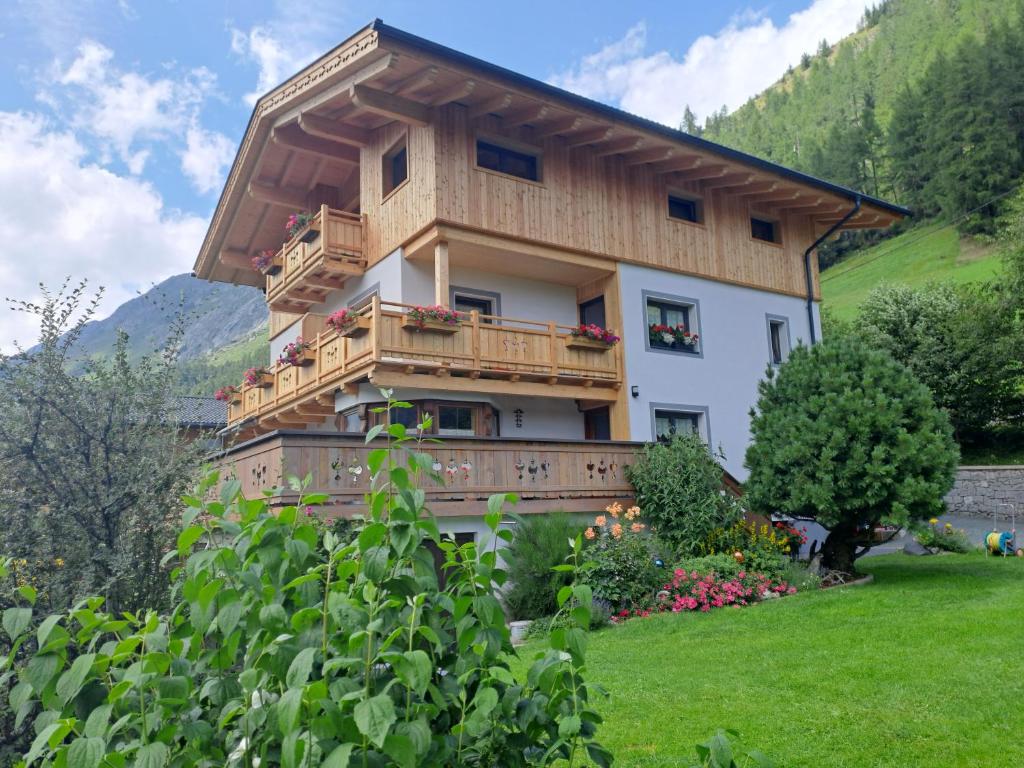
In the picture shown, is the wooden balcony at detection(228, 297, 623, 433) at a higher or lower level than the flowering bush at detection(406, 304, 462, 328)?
lower

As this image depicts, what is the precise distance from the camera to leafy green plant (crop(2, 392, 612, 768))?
1.90 meters

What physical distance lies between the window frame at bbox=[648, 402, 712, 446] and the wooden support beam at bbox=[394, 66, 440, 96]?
8.55 m

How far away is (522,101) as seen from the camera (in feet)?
50.0

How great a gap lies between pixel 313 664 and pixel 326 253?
16051 millimetres

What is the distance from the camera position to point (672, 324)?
62.3ft

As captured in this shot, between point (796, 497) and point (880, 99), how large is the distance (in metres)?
113

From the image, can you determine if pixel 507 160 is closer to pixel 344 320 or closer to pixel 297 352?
pixel 344 320

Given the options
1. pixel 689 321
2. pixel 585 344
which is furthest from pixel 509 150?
pixel 689 321

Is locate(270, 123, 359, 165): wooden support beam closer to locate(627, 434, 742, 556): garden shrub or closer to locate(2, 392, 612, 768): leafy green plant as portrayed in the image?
locate(627, 434, 742, 556): garden shrub

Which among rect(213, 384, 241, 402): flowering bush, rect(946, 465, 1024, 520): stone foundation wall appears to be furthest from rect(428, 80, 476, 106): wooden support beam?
rect(946, 465, 1024, 520): stone foundation wall

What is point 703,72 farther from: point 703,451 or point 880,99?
point 703,451

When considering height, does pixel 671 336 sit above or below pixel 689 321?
below

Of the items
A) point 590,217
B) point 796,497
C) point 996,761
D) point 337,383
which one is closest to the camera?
point 996,761

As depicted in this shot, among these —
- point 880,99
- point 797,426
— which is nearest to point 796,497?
point 797,426
